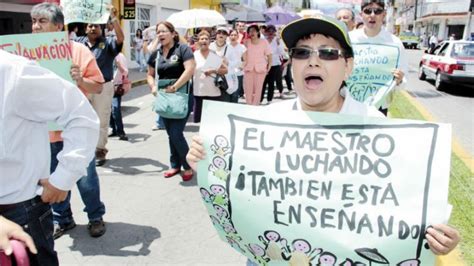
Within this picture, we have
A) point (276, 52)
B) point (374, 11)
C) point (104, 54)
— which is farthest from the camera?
point (276, 52)

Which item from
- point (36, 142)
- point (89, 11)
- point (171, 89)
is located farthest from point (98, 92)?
point (36, 142)

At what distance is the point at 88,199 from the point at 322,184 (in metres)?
2.59

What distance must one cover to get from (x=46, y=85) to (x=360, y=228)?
4.66 feet

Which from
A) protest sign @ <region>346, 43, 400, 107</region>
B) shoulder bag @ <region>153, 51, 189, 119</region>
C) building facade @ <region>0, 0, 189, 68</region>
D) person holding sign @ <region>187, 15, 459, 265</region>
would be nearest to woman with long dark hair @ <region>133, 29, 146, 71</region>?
building facade @ <region>0, 0, 189, 68</region>

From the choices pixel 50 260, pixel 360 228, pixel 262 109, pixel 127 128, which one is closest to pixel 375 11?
pixel 262 109

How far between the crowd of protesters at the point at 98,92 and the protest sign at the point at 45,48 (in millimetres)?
112

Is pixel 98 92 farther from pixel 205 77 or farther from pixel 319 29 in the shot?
pixel 205 77

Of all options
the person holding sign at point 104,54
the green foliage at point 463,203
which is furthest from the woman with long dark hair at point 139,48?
the green foliage at point 463,203

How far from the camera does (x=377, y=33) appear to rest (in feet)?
13.9

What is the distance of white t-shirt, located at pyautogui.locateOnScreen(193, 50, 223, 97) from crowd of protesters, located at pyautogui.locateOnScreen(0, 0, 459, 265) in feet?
0.05

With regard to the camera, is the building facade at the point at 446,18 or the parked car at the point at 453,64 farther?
the building facade at the point at 446,18

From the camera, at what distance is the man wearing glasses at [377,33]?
4.03m

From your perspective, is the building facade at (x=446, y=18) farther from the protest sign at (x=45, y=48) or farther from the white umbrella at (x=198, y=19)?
the protest sign at (x=45, y=48)

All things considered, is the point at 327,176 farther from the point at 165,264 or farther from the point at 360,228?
the point at 165,264
